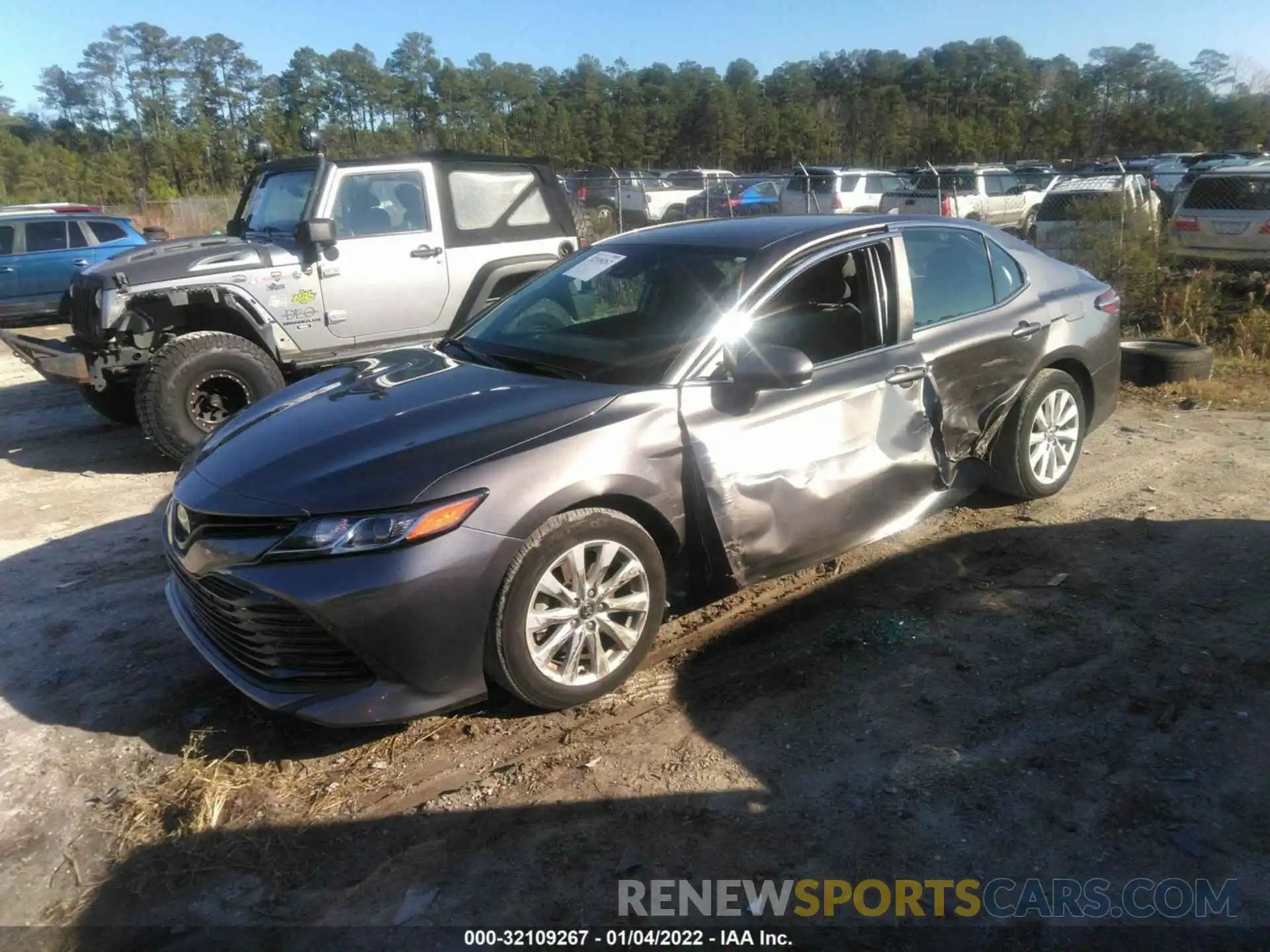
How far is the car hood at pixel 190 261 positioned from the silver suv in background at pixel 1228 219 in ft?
34.9

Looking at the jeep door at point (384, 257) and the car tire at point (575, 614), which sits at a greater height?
the jeep door at point (384, 257)

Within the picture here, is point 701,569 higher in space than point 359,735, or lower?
higher

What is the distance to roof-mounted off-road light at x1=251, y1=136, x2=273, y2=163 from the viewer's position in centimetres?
845

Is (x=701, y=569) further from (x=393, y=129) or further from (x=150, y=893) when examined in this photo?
(x=393, y=129)

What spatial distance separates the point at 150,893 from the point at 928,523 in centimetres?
398

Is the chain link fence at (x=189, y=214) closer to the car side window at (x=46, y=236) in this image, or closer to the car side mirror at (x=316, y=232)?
the car side window at (x=46, y=236)

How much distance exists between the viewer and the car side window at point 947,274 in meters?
4.56

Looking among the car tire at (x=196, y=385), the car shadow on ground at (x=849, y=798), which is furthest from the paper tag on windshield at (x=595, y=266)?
the car tire at (x=196, y=385)

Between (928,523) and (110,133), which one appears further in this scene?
(110,133)

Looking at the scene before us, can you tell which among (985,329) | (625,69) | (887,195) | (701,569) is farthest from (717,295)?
(625,69)

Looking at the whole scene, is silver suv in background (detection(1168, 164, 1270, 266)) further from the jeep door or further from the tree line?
the tree line

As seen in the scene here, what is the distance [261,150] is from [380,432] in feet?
20.4

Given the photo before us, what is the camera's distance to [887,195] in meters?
20.1

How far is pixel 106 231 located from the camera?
564 inches
